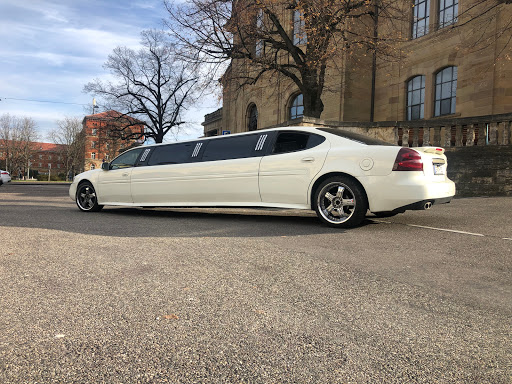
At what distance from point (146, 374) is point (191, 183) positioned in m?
5.82

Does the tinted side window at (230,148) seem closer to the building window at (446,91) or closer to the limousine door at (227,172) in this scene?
the limousine door at (227,172)

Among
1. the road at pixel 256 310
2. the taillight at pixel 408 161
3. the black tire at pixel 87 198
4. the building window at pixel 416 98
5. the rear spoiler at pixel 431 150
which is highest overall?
the building window at pixel 416 98

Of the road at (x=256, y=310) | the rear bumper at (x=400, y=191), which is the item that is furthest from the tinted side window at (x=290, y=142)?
the road at (x=256, y=310)

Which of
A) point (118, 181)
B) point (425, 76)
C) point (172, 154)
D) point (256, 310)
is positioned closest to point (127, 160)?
point (118, 181)

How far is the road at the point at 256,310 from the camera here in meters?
1.82

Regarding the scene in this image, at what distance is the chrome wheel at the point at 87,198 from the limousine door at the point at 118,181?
0.22 m

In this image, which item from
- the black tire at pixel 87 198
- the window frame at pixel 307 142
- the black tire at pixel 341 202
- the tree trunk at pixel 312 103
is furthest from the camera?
the tree trunk at pixel 312 103

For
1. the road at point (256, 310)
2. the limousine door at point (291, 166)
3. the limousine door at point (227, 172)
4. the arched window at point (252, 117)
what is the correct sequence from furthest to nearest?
1. the arched window at point (252, 117)
2. the limousine door at point (227, 172)
3. the limousine door at point (291, 166)
4. the road at point (256, 310)

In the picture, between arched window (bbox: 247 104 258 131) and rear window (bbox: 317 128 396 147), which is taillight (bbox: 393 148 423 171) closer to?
rear window (bbox: 317 128 396 147)

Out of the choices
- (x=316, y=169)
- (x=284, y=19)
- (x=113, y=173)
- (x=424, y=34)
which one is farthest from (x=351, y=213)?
(x=424, y=34)

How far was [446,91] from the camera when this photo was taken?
19.6 m

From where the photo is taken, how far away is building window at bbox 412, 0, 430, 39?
20.5 m

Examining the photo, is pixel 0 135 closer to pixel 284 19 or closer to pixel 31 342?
pixel 284 19

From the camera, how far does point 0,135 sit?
221 ft
